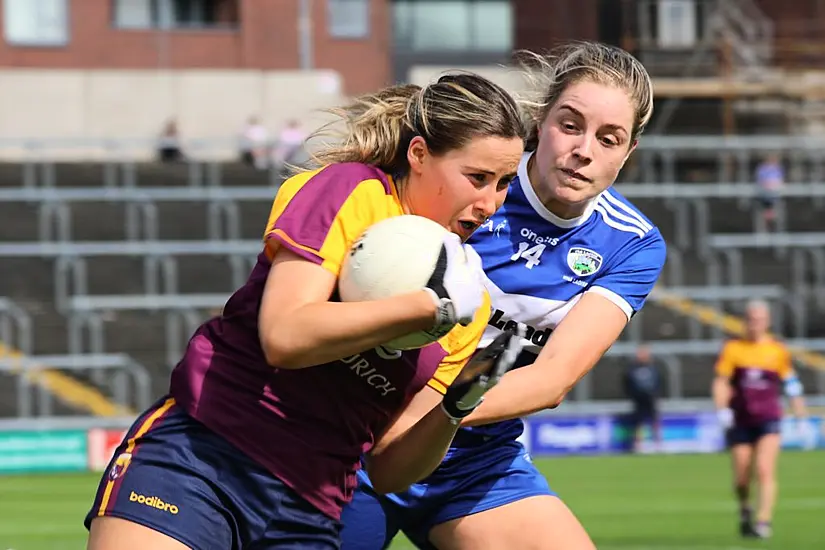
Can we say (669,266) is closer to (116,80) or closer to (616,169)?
(116,80)

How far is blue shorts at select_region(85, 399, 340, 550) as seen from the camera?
11.5 feet

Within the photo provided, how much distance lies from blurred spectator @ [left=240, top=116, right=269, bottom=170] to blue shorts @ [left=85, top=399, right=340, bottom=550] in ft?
69.8

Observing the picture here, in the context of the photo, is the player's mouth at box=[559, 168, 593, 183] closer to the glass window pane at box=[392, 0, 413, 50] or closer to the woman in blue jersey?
the woman in blue jersey

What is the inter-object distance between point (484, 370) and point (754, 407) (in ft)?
28.4

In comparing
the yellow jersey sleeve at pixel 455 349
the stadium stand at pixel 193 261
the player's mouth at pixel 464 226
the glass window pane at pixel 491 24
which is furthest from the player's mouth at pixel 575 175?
the glass window pane at pixel 491 24

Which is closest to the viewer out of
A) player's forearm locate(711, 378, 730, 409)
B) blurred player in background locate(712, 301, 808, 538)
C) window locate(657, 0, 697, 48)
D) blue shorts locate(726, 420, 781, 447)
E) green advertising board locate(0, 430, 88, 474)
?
blurred player in background locate(712, 301, 808, 538)

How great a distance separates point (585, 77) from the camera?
14.2 ft

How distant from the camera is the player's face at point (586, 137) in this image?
4.28 m

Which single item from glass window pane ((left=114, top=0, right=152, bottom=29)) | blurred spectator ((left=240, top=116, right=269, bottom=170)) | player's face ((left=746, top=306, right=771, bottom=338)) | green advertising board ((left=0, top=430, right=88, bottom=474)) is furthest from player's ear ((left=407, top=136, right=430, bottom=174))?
glass window pane ((left=114, top=0, right=152, bottom=29))

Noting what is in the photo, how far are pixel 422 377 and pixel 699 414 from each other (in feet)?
52.8

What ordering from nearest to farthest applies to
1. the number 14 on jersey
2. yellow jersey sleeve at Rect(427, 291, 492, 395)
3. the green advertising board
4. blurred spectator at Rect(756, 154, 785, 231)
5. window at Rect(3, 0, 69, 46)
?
yellow jersey sleeve at Rect(427, 291, 492, 395)
the number 14 on jersey
the green advertising board
blurred spectator at Rect(756, 154, 785, 231)
window at Rect(3, 0, 69, 46)

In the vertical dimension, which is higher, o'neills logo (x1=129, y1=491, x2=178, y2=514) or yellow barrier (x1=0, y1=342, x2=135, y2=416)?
o'neills logo (x1=129, y1=491, x2=178, y2=514)

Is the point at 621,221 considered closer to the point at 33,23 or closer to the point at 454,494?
the point at 454,494

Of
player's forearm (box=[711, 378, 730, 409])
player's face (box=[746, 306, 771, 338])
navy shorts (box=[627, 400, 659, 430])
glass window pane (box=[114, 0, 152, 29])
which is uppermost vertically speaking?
glass window pane (box=[114, 0, 152, 29])
